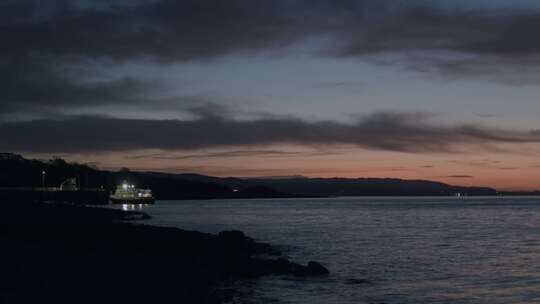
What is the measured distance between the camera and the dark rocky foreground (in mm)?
18828

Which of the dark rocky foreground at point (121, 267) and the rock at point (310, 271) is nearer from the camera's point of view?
the dark rocky foreground at point (121, 267)

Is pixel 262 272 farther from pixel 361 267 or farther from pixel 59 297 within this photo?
pixel 59 297

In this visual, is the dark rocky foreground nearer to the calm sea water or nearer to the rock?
the rock

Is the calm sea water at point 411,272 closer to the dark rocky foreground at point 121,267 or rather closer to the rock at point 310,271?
the rock at point 310,271

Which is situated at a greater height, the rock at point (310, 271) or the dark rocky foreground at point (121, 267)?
the dark rocky foreground at point (121, 267)

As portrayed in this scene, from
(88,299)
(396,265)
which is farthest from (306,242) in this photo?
(88,299)

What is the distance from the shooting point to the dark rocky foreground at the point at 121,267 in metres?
18.8

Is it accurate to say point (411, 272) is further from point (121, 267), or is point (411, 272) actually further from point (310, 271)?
point (121, 267)

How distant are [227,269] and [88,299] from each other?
1225 cm

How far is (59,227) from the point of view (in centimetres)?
4472

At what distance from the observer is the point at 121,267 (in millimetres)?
25359

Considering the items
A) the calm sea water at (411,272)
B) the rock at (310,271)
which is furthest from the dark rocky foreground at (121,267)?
the calm sea water at (411,272)

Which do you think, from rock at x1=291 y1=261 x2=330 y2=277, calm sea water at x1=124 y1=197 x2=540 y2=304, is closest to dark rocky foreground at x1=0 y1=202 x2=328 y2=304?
rock at x1=291 y1=261 x2=330 y2=277

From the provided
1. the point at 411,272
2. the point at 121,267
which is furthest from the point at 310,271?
the point at 121,267
